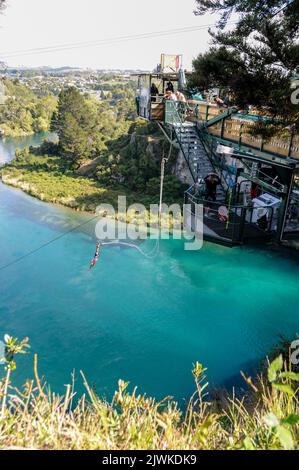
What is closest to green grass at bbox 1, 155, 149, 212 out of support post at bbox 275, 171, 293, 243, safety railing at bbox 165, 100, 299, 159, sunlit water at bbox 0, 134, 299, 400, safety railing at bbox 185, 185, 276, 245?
sunlit water at bbox 0, 134, 299, 400

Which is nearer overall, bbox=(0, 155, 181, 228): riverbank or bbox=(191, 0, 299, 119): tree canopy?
bbox=(191, 0, 299, 119): tree canopy

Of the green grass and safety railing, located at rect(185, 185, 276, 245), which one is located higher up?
safety railing, located at rect(185, 185, 276, 245)

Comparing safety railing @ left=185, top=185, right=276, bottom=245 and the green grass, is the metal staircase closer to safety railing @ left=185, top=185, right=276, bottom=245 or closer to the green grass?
safety railing @ left=185, top=185, right=276, bottom=245

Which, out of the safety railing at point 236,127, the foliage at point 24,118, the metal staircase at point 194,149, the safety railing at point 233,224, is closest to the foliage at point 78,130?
the safety railing at point 236,127

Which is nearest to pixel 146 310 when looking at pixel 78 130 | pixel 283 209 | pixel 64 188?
pixel 283 209

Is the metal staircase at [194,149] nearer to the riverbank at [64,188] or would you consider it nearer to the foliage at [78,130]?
the riverbank at [64,188]

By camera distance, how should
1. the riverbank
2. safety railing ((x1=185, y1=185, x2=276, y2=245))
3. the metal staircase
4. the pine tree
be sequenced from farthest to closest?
→ the pine tree
the riverbank
the metal staircase
safety railing ((x1=185, y1=185, x2=276, y2=245))
